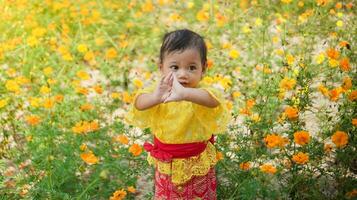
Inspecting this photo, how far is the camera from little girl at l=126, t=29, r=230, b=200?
199cm

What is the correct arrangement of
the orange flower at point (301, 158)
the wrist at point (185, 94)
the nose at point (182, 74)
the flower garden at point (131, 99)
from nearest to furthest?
the wrist at point (185, 94) → the nose at point (182, 74) → the orange flower at point (301, 158) → the flower garden at point (131, 99)

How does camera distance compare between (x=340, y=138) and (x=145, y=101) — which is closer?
(x=145, y=101)

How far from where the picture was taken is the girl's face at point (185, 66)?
199cm

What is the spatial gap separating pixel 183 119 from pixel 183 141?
0.10 meters

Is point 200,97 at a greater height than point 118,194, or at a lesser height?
greater

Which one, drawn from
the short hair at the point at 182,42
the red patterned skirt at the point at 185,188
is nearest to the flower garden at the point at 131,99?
the red patterned skirt at the point at 185,188

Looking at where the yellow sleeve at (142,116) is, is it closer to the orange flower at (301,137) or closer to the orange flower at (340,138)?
the orange flower at (301,137)

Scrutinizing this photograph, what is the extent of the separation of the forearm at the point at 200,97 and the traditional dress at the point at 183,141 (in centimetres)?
4

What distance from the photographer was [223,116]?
2.10m

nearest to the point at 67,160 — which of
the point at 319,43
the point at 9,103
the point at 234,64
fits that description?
the point at 9,103

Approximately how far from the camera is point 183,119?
2.07 m

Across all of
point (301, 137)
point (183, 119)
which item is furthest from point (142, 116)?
point (301, 137)

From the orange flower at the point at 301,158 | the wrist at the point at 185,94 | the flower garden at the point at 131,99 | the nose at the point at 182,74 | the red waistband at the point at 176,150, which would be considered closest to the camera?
the wrist at the point at 185,94

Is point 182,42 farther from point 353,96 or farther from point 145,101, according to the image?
point 353,96
